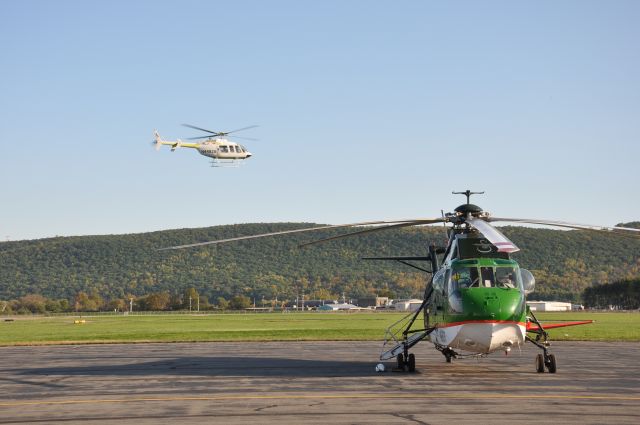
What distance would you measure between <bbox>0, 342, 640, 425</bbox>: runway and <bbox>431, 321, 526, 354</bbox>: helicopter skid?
1002 millimetres

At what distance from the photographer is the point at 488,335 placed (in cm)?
2058

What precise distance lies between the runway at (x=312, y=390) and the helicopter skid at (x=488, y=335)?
100 cm

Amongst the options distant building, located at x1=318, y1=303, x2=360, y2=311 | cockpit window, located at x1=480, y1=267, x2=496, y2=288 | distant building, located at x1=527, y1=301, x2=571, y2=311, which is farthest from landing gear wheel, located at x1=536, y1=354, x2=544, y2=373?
distant building, located at x1=318, y1=303, x2=360, y2=311

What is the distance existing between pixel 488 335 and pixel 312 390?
4704mm

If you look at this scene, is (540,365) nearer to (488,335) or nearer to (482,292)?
(488,335)

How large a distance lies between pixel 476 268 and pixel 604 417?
6945 millimetres

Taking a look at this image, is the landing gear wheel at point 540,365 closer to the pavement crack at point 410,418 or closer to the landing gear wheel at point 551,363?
the landing gear wheel at point 551,363

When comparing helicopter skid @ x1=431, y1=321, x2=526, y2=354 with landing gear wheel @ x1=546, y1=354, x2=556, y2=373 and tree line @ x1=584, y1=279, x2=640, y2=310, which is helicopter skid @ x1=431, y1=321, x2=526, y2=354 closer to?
landing gear wheel @ x1=546, y1=354, x2=556, y2=373

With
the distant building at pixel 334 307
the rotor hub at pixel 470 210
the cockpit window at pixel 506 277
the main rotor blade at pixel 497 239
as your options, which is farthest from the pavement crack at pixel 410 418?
the distant building at pixel 334 307

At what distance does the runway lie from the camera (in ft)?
51.7

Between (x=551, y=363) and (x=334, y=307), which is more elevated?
(x=334, y=307)

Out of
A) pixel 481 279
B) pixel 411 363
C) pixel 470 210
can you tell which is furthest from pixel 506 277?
pixel 411 363

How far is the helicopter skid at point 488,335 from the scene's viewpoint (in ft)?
67.5

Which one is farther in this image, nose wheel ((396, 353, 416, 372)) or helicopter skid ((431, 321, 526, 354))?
nose wheel ((396, 353, 416, 372))
